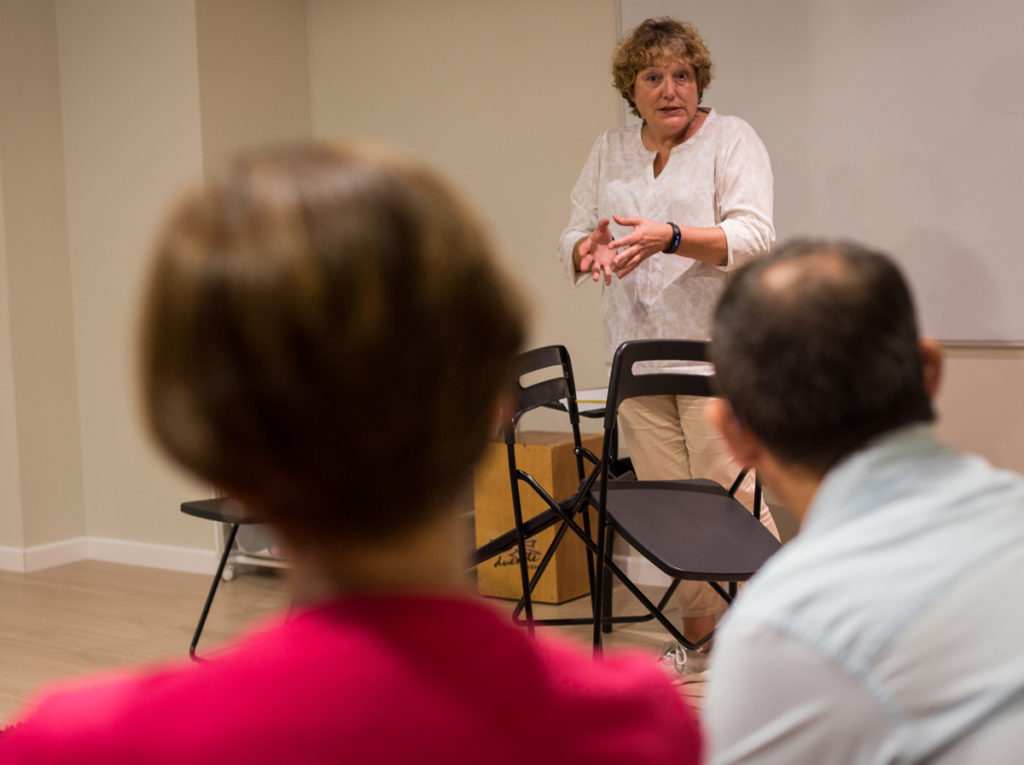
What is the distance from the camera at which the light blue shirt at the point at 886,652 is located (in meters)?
0.74

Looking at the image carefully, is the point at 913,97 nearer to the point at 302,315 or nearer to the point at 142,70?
the point at 142,70

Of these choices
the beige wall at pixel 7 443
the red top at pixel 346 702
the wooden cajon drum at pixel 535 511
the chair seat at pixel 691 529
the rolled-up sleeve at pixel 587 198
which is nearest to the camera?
the red top at pixel 346 702

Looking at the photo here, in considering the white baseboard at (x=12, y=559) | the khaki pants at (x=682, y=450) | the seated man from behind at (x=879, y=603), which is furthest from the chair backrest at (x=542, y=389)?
the white baseboard at (x=12, y=559)

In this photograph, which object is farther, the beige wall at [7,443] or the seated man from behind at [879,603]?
the beige wall at [7,443]

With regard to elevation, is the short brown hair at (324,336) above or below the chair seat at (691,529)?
above

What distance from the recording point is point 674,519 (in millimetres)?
2670

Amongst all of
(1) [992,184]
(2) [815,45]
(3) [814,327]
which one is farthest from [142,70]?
(3) [814,327]

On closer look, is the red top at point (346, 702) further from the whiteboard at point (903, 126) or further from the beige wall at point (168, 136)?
the beige wall at point (168, 136)

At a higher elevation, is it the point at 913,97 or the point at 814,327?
the point at 913,97

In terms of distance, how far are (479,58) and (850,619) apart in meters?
3.99

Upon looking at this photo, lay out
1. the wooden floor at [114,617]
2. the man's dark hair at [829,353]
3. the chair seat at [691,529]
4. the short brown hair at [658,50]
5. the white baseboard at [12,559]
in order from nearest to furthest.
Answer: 1. the man's dark hair at [829,353]
2. the chair seat at [691,529]
3. the short brown hair at [658,50]
4. the wooden floor at [114,617]
5. the white baseboard at [12,559]

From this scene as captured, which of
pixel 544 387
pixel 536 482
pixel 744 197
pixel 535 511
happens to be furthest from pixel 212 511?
pixel 744 197

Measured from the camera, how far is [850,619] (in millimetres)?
746

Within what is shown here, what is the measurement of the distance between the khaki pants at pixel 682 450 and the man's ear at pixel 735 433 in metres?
2.01
